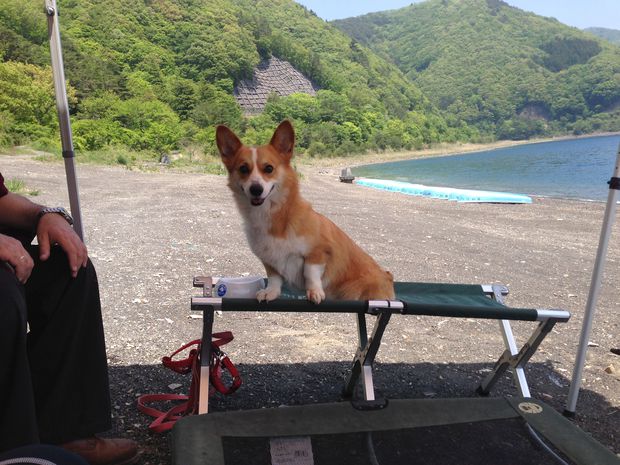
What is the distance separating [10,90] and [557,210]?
40213 millimetres

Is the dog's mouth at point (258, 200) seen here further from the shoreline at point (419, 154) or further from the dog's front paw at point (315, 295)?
the shoreline at point (419, 154)

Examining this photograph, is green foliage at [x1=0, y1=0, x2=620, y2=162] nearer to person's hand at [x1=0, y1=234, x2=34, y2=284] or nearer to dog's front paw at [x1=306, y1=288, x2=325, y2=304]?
dog's front paw at [x1=306, y1=288, x2=325, y2=304]

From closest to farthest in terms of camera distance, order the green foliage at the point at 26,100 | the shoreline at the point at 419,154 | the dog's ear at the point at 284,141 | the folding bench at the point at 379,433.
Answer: the folding bench at the point at 379,433
the dog's ear at the point at 284,141
the green foliage at the point at 26,100
the shoreline at the point at 419,154

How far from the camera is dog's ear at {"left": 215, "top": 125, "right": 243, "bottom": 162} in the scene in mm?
2870

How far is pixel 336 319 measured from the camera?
505 cm

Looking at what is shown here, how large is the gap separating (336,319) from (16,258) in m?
3.62

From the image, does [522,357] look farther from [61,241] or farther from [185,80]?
[185,80]

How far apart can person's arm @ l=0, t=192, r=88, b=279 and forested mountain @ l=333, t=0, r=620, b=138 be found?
123 m

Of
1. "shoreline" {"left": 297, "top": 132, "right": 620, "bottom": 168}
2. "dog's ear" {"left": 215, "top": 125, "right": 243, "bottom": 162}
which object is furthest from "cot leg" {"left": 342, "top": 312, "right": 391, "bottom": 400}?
"shoreline" {"left": 297, "top": 132, "right": 620, "bottom": 168}

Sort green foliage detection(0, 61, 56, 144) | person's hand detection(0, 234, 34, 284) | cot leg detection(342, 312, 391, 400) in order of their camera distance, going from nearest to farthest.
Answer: person's hand detection(0, 234, 34, 284) < cot leg detection(342, 312, 391, 400) < green foliage detection(0, 61, 56, 144)

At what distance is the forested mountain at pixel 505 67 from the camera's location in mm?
113750

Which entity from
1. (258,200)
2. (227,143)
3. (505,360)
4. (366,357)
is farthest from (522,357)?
(227,143)

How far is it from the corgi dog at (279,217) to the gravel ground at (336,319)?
100cm

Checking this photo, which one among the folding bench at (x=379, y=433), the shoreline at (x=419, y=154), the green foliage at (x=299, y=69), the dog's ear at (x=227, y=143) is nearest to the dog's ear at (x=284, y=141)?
the dog's ear at (x=227, y=143)
